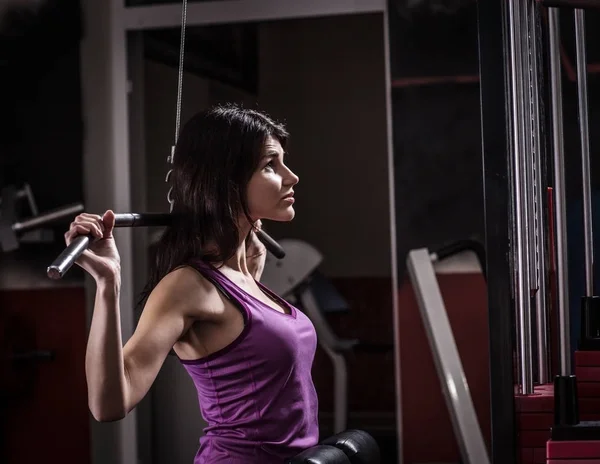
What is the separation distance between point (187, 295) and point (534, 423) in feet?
2.44

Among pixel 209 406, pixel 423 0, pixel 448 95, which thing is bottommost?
pixel 209 406

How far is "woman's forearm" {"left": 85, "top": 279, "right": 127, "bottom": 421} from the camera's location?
1603 millimetres

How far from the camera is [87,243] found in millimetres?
1547

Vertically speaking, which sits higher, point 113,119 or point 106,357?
point 113,119

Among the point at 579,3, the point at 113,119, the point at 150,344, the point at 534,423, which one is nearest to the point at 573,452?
the point at 534,423

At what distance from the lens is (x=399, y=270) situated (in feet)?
14.9

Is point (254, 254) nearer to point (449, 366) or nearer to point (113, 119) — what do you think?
point (449, 366)

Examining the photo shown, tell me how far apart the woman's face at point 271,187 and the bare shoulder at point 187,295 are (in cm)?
22

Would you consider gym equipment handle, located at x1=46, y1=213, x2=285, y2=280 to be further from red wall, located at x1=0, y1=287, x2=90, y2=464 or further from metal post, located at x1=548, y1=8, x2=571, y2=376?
red wall, located at x1=0, y1=287, x2=90, y2=464

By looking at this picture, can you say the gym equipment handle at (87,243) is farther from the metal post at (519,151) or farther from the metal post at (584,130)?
the metal post at (584,130)

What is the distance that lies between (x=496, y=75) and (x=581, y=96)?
0.52ft

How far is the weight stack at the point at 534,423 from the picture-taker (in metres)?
1.70

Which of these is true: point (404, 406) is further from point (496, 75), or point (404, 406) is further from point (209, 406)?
point (496, 75)

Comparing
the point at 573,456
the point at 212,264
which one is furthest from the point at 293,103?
the point at 573,456
